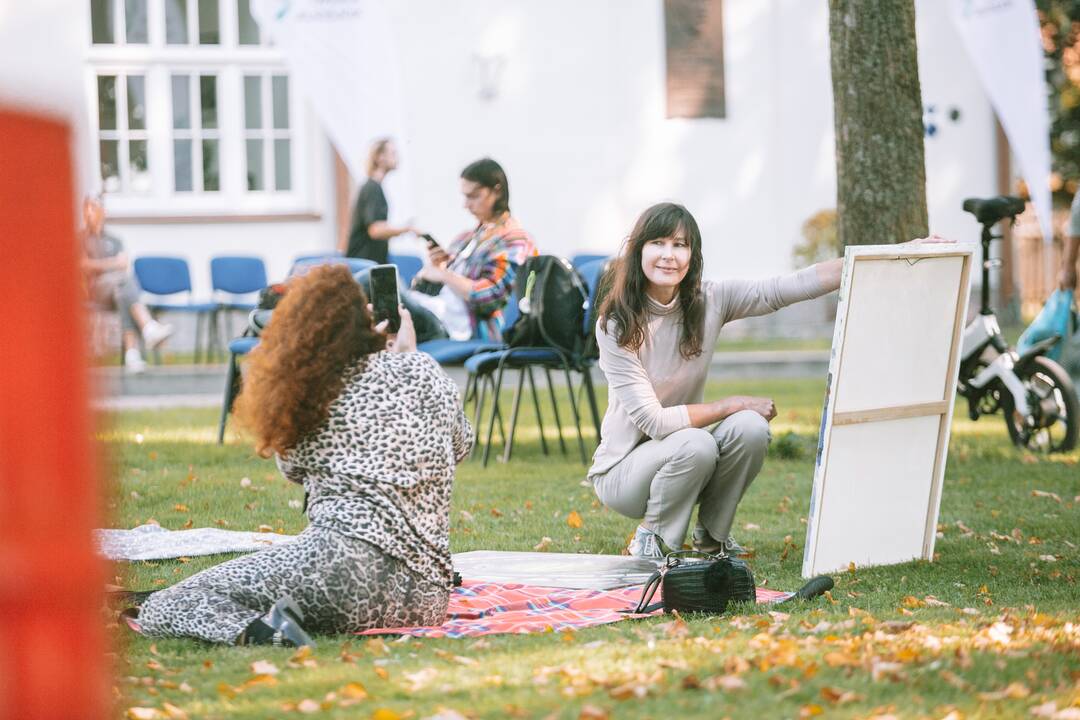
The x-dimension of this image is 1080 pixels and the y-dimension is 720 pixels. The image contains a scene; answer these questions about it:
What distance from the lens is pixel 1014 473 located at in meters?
8.00

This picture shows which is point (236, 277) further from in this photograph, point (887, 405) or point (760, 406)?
point (887, 405)

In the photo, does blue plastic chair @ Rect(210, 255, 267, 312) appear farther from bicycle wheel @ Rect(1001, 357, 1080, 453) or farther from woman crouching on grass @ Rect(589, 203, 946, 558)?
woman crouching on grass @ Rect(589, 203, 946, 558)

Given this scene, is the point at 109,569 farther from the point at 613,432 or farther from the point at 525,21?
the point at 525,21

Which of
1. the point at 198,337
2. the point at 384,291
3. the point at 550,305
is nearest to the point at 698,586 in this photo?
the point at 384,291

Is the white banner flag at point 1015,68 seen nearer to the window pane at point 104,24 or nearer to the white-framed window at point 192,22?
the white-framed window at point 192,22

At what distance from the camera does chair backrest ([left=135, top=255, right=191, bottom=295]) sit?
47.5ft

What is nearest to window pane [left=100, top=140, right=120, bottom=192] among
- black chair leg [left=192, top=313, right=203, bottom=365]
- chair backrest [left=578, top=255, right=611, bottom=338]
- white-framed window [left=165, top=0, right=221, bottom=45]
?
white-framed window [left=165, top=0, right=221, bottom=45]

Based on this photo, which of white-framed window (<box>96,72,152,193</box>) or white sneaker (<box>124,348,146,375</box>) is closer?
white sneaker (<box>124,348,146,375</box>)

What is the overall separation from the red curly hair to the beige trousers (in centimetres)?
150

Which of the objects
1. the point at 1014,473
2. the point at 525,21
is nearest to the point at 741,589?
the point at 1014,473

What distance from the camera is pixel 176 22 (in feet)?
53.3

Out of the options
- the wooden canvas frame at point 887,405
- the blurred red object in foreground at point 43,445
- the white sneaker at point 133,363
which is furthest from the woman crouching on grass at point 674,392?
the white sneaker at point 133,363

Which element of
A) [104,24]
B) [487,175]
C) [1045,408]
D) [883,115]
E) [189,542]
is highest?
[104,24]

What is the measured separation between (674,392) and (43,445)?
4146mm
